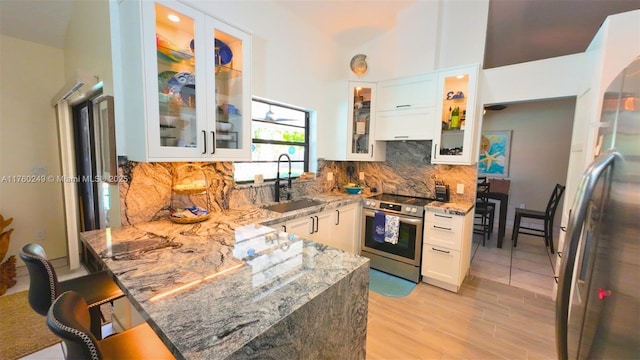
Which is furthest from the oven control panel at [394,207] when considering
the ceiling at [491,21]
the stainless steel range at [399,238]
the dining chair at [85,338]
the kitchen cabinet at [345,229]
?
the dining chair at [85,338]

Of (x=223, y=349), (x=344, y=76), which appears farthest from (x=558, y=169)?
(x=223, y=349)

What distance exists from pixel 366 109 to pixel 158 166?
2.50m

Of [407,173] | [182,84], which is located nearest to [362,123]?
[407,173]

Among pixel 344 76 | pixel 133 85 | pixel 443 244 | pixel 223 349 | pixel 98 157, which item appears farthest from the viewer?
pixel 344 76

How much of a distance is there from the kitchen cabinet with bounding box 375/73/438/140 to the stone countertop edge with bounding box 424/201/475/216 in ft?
2.54

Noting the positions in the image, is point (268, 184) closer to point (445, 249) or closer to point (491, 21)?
point (445, 249)

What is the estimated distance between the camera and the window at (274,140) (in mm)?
2713

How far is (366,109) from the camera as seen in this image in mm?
3375

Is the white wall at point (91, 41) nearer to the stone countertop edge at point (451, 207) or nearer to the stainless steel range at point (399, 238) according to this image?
the stainless steel range at point (399, 238)

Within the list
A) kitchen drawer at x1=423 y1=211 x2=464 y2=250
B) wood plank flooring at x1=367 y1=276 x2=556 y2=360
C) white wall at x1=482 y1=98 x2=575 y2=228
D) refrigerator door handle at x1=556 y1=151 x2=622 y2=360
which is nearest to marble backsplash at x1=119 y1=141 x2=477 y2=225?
kitchen drawer at x1=423 y1=211 x2=464 y2=250

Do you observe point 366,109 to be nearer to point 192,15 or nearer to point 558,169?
point 192,15


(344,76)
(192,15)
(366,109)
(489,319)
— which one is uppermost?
(344,76)

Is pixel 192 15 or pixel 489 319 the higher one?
pixel 192 15

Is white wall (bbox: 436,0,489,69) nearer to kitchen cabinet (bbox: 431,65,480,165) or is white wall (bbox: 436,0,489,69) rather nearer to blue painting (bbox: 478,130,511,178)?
kitchen cabinet (bbox: 431,65,480,165)
